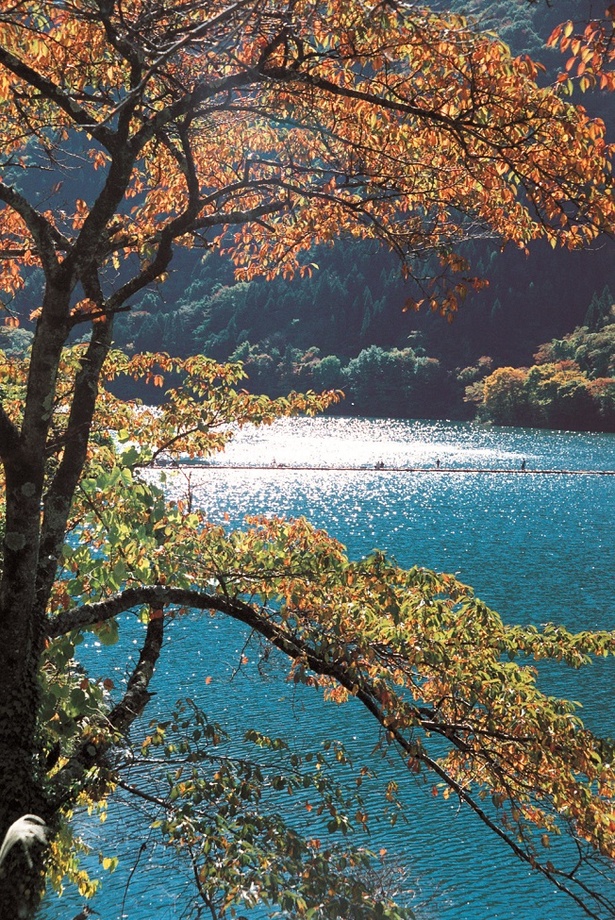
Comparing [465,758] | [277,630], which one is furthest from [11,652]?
[465,758]

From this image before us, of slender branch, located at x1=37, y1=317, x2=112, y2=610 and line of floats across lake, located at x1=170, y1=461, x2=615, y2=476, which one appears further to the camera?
line of floats across lake, located at x1=170, y1=461, x2=615, y2=476

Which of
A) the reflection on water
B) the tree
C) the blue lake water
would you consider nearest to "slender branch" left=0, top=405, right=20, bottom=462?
the tree

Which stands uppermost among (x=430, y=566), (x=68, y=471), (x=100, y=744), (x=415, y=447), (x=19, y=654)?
(x=68, y=471)

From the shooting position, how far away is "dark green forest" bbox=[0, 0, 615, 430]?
145875mm

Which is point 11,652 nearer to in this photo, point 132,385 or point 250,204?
point 250,204

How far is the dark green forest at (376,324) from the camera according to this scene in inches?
5743

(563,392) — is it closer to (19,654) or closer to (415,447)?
(415,447)

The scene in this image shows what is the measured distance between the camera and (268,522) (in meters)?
8.30

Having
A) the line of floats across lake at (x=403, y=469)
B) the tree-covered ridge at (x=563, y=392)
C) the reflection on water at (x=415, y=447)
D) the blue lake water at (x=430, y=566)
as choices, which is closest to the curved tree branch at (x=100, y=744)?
the blue lake water at (x=430, y=566)

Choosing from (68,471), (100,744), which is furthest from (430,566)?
(100,744)

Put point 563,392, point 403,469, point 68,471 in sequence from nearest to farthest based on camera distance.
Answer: point 68,471
point 403,469
point 563,392

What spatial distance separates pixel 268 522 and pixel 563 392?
107 meters

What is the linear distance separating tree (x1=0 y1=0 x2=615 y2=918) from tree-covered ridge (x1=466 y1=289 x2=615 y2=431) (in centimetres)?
10608

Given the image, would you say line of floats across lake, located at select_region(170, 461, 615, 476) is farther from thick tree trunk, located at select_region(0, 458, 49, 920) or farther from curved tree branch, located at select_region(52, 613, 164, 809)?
thick tree trunk, located at select_region(0, 458, 49, 920)
